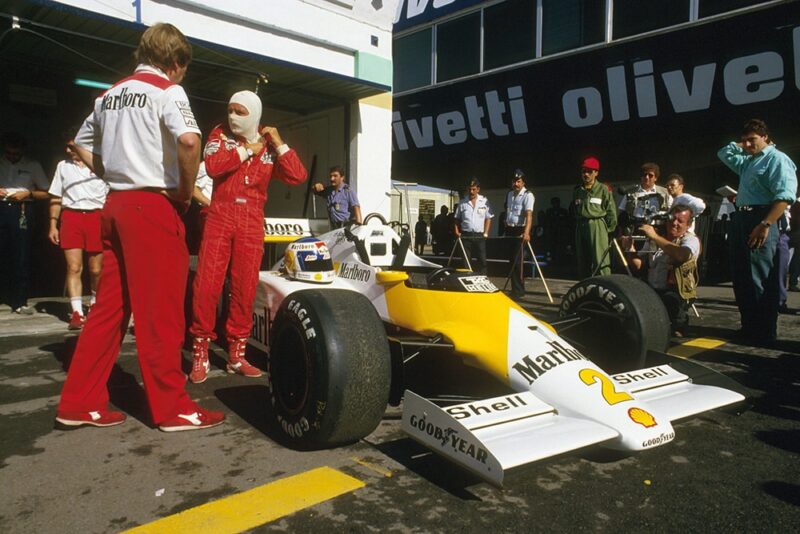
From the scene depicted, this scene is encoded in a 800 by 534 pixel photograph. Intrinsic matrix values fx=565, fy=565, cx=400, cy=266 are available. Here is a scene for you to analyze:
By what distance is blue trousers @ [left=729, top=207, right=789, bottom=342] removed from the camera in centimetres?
461

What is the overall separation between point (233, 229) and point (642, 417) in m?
2.46

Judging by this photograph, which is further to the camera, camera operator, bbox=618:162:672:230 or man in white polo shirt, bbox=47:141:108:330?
camera operator, bbox=618:162:672:230

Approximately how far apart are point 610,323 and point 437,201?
26513mm

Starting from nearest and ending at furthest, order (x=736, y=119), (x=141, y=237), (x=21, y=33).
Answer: (x=141, y=237)
(x=21, y=33)
(x=736, y=119)

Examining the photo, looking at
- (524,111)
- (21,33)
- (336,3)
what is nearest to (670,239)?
(336,3)

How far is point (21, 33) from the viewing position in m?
5.90

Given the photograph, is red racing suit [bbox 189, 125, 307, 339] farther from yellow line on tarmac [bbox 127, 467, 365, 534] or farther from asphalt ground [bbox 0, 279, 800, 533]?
yellow line on tarmac [bbox 127, 467, 365, 534]

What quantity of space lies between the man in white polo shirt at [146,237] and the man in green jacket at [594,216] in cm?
446

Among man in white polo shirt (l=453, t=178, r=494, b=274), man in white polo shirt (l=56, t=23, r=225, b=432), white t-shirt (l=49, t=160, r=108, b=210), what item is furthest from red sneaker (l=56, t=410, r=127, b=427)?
man in white polo shirt (l=453, t=178, r=494, b=274)

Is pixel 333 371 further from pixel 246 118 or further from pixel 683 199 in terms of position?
pixel 683 199

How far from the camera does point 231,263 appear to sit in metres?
3.50

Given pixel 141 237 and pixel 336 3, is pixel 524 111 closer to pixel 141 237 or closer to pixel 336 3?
pixel 336 3

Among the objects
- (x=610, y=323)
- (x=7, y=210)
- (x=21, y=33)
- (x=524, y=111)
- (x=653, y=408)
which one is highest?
(x=524, y=111)

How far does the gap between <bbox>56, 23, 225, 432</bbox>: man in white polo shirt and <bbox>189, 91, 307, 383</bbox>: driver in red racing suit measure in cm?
77
